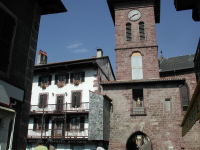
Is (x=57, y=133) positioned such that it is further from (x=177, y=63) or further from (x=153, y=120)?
(x=177, y=63)

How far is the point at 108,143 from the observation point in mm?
18938

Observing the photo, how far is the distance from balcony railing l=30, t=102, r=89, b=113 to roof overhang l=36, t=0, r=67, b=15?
464 inches

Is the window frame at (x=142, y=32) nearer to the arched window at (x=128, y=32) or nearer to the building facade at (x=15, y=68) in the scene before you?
the arched window at (x=128, y=32)

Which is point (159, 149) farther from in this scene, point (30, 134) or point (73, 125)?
point (30, 134)

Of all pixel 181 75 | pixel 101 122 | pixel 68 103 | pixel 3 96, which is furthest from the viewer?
pixel 181 75

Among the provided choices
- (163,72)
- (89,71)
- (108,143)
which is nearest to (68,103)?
(89,71)

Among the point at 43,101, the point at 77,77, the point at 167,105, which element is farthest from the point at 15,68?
the point at 43,101

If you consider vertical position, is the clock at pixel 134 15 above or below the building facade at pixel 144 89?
above

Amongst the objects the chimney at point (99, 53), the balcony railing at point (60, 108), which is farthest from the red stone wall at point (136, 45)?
the balcony railing at point (60, 108)

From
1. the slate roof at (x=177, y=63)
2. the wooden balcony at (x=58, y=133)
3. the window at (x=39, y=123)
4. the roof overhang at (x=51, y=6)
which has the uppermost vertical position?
the slate roof at (x=177, y=63)

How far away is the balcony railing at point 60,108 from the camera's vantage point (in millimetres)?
20203

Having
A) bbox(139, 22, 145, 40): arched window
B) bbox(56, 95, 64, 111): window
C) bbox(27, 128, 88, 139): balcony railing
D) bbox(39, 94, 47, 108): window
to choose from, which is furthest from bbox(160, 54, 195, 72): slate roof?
bbox(39, 94, 47, 108): window

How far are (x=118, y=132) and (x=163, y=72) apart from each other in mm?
9463

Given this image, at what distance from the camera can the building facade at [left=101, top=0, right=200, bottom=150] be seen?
60.5 feet
